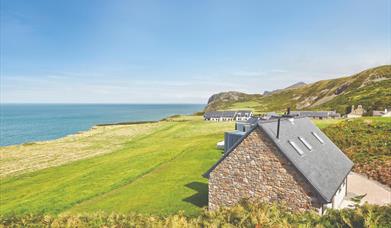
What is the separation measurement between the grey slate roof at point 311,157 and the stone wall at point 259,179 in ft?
1.34

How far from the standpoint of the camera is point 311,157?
21.0m

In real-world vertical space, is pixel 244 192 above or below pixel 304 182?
below

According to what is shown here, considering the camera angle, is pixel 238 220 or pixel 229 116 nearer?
pixel 238 220

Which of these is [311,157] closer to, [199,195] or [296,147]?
[296,147]

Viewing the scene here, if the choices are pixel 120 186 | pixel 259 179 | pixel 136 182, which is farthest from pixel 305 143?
pixel 120 186

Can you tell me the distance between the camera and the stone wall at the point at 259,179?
61.0 ft

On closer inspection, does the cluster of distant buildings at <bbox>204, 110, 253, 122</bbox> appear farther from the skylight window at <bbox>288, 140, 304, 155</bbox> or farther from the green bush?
the green bush

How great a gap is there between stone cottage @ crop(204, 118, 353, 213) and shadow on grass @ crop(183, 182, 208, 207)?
9.57 feet

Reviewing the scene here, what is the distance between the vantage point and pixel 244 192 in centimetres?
2069

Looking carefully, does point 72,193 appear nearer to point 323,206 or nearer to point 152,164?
point 152,164

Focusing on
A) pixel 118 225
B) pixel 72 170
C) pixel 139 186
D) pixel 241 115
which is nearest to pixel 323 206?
pixel 118 225

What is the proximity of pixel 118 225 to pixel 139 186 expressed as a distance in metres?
21.4

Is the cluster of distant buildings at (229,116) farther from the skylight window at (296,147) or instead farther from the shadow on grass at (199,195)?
the skylight window at (296,147)

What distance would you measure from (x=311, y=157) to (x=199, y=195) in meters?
11.3
